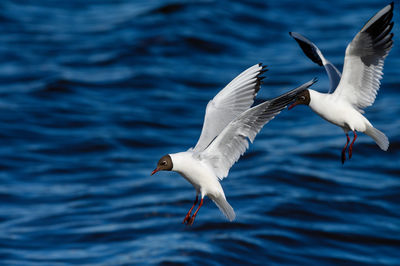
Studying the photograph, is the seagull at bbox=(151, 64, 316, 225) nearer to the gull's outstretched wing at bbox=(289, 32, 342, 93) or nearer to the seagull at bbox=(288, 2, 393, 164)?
the seagull at bbox=(288, 2, 393, 164)

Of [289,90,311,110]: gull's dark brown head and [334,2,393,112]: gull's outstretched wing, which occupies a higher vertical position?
[334,2,393,112]: gull's outstretched wing

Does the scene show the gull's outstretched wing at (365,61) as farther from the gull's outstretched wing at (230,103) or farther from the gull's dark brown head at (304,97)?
the gull's outstretched wing at (230,103)

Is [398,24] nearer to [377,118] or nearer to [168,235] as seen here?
[377,118]

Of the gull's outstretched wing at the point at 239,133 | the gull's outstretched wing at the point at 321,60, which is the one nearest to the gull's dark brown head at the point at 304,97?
the gull's outstretched wing at the point at 239,133

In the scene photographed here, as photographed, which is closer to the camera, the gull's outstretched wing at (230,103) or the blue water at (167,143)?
the gull's outstretched wing at (230,103)

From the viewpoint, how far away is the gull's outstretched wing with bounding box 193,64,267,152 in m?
7.48

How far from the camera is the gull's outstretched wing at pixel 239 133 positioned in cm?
688

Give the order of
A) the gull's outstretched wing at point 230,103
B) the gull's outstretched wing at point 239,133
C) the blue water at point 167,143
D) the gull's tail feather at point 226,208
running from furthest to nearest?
the blue water at point 167,143 < the gull's outstretched wing at point 230,103 < the gull's tail feather at point 226,208 < the gull's outstretched wing at point 239,133

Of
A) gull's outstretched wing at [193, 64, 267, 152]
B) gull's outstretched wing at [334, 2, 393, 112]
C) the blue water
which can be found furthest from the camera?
the blue water

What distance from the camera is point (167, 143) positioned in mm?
20344

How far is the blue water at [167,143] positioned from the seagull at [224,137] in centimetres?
727

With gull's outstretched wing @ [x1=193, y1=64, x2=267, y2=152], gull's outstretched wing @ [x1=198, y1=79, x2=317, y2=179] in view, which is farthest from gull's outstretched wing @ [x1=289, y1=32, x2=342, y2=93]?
gull's outstretched wing @ [x1=198, y1=79, x2=317, y2=179]

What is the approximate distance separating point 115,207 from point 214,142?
34.2 feet

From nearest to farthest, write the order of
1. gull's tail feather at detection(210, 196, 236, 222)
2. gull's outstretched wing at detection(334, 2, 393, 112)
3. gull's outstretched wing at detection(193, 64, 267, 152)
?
1. gull's outstretched wing at detection(334, 2, 393, 112)
2. gull's tail feather at detection(210, 196, 236, 222)
3. gull's outstretched wing at detection(193, 64, 267, 152)
